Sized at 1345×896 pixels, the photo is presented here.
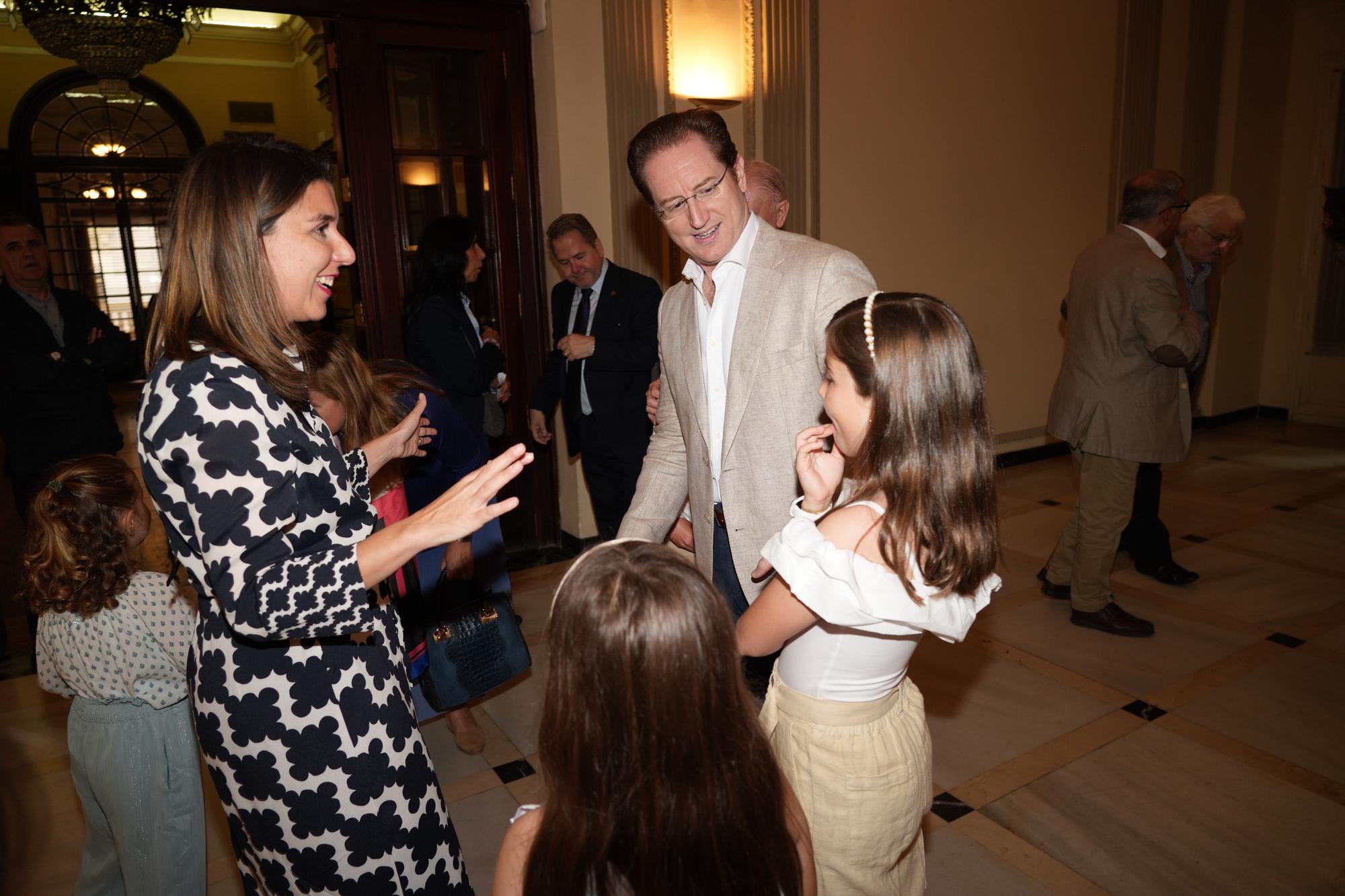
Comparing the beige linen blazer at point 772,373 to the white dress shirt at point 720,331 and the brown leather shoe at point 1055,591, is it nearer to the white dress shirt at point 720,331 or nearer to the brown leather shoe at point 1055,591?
the white dress shirt at point 720,331

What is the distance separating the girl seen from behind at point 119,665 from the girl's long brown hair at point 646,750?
124cm

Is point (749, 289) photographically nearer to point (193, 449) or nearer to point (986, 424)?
point (986, 424)

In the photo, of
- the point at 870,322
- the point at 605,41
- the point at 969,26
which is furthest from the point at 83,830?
the point at 969,26

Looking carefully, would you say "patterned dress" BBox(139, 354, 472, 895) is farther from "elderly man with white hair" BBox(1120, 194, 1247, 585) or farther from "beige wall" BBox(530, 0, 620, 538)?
"elderly man with white hair" BBox(1120, 194, 1247, 585)

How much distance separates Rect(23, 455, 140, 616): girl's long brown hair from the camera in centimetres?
185

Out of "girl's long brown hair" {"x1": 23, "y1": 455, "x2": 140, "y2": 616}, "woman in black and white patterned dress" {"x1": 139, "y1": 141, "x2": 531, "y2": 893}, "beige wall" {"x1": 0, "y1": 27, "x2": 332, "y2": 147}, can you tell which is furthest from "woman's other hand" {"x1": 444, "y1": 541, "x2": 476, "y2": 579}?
"beige wall" {"x1": 0, "y1": 27, "x2": 332, "y2": 147}

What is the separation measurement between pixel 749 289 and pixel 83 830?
8.86 ft

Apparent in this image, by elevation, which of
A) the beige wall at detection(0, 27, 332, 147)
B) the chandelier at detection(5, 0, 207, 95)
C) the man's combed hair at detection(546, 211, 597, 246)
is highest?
the beige wall at detection(0, 27, 332, 147)

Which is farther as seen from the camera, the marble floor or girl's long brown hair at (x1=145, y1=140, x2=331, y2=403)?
the marble floor

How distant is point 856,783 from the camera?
1.50m

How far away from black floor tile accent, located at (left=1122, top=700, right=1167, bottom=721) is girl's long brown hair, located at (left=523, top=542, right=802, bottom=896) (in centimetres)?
262

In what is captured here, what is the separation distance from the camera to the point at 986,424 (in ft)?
4.74

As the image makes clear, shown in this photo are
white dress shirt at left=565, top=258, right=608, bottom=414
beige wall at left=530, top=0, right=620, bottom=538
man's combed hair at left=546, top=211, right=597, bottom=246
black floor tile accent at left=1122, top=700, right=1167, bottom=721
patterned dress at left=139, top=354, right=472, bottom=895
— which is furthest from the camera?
beige wall at left=530, top=0, right=620, bottom=538

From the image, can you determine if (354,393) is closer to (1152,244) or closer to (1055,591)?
(1152,244)
